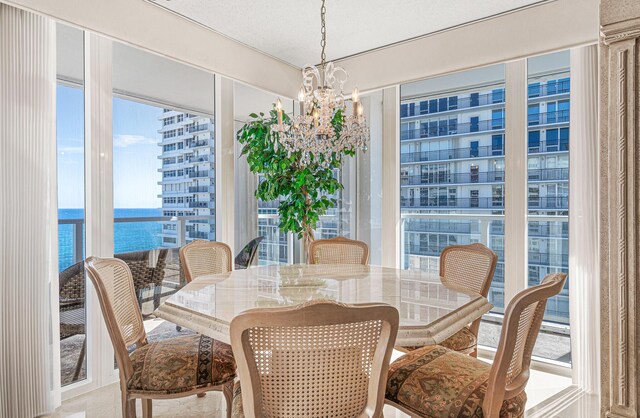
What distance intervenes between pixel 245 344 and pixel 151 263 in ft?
7.62

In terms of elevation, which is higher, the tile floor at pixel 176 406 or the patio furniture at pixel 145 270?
the patio furniture at pixel 145 270

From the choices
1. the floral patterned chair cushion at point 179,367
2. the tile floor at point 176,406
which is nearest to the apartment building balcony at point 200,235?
the tile floor at point 176,406

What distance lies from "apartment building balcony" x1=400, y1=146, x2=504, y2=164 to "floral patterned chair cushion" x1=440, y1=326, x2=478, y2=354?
176 centimetres

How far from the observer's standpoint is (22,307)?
2.31m

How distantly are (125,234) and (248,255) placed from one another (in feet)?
4.15

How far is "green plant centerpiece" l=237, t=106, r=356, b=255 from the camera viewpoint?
3.63 metres

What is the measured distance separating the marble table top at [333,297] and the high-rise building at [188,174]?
3.64 feet

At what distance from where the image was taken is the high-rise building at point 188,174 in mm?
3250

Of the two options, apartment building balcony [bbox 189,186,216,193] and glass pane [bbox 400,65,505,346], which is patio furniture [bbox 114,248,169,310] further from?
glass pane [bbox 400,65,505,346]

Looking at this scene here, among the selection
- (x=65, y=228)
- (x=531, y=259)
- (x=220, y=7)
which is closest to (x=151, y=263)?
(x=65, y=228)

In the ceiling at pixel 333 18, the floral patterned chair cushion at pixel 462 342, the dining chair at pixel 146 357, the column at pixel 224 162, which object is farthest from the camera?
the column at pixel 224 162

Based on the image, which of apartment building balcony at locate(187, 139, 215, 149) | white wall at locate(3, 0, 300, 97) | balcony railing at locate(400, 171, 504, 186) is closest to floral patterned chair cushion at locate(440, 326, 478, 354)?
balcony railing at locate(400, 171, 504, 186)

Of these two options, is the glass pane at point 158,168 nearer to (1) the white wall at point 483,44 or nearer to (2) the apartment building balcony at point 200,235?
(2) the apartment building balcony at point 200,235

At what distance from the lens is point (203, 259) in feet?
9.29
